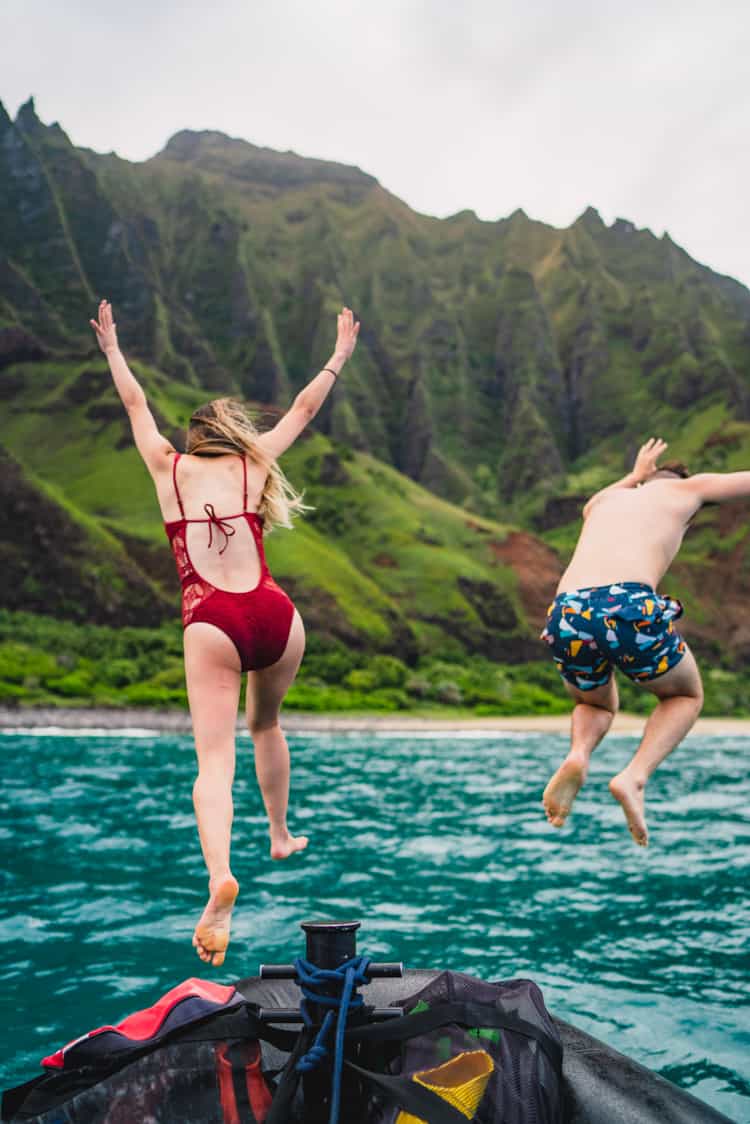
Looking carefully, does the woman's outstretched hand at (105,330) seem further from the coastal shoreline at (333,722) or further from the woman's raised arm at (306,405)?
the coastal shoreline at (333,722)

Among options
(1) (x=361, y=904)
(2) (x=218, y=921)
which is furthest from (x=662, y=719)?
(1) (x=361, y=904)

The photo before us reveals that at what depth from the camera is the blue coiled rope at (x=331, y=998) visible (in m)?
3.98

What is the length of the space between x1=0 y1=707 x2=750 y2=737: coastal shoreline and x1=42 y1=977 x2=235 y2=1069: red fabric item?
132 ft

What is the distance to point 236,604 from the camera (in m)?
4.88

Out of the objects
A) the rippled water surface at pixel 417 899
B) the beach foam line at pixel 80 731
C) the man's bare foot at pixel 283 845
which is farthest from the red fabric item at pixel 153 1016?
the beach foam line at pixel 80 731

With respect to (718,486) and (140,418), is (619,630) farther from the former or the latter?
(140,418)

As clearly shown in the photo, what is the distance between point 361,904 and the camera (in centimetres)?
1302

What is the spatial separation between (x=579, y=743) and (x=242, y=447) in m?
2.76

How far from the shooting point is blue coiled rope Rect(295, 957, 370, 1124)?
398cm

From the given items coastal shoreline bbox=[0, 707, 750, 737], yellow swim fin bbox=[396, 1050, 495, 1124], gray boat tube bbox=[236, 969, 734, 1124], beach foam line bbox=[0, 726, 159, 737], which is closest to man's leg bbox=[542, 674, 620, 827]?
gray boat tube bbox=[236, 969, 734, 1124]

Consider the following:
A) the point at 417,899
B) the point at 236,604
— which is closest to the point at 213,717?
the point at 236,604

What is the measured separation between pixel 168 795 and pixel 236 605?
64.4ft

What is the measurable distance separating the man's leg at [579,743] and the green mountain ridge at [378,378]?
6703 centimetres

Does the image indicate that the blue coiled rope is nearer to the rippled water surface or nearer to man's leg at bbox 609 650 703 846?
man's leg at bbox 609 650 703 846
